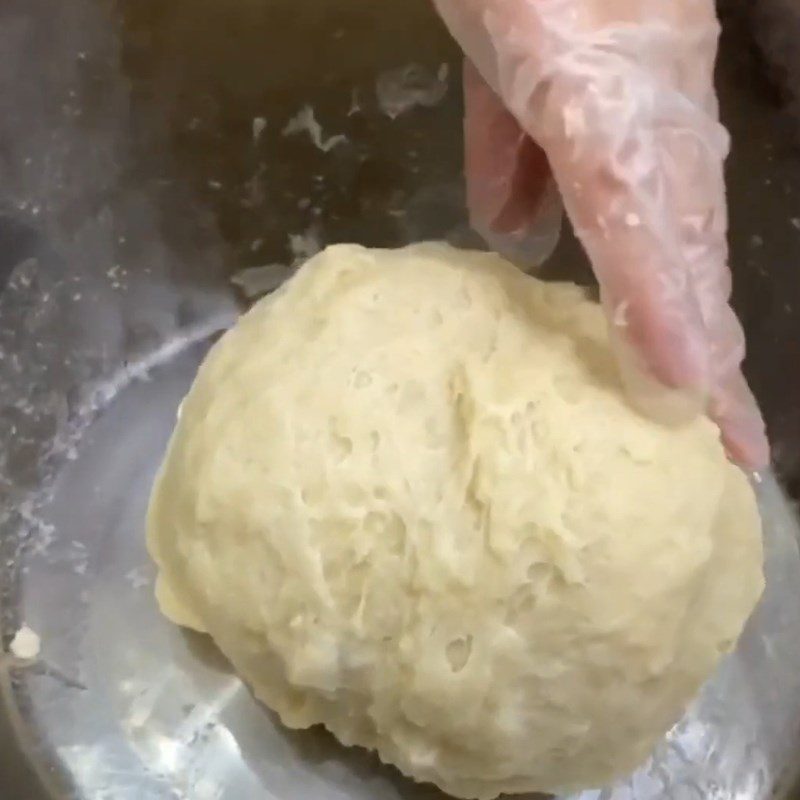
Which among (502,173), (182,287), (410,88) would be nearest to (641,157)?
(502,173)

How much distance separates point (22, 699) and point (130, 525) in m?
0.17

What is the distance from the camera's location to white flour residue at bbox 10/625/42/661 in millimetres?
884

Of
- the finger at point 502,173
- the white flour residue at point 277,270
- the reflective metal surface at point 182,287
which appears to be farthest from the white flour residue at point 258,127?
the finger at point 502,173

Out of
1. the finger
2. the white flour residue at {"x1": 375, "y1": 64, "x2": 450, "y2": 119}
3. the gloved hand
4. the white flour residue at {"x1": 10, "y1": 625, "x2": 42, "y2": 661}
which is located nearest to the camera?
the gloved hand

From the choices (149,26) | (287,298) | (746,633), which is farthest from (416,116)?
(746,633)

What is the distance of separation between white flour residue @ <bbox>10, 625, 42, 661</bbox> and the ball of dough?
0.90 feet

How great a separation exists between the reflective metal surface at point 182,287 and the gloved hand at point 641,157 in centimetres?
31

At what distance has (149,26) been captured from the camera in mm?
941

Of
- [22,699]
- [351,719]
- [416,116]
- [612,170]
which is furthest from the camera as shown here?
[416,116]

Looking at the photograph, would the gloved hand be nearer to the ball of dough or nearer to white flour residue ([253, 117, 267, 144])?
the ball of dough

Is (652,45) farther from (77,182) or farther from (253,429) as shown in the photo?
(77,182)

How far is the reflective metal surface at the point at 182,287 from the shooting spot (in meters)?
0.86

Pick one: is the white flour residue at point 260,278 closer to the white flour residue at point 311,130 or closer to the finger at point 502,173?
the white flour residue at point 311,130

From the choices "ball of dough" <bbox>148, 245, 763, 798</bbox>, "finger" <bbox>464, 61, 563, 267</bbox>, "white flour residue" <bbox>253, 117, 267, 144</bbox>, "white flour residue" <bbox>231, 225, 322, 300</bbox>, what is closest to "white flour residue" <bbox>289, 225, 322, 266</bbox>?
"white flour residue" <bbox>231, 225, 322, 300</bbox>
